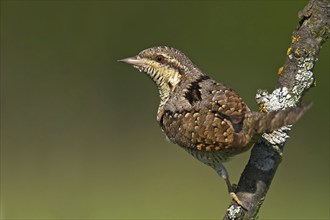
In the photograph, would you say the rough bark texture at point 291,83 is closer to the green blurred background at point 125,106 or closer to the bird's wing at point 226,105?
the bird's wing at point 226,105

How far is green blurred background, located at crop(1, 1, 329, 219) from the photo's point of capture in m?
4.50

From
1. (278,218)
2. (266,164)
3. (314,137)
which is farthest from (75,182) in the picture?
(266,164)

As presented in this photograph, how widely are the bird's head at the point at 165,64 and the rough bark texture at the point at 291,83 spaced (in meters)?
0.67

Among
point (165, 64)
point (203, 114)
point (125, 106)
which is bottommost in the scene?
point (125, 106)

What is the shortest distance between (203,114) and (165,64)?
431mm

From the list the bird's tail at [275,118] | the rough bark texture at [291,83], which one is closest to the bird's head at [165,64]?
the bird's tail at [275,118]

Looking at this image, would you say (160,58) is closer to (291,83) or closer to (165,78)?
(165,78)

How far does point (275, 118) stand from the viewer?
2.00 meters

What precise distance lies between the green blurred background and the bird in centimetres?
155

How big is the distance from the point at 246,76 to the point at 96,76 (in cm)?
109

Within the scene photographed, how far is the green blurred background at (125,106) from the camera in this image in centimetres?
450

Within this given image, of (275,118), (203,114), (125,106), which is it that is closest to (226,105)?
(203,114)

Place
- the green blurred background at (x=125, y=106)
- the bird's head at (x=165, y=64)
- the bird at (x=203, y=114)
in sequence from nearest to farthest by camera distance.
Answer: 1. the bird at (x=203, y=114)
2. the bird's head at (x=165, y=64)
3. the green blurred background at (x=125, y=106)

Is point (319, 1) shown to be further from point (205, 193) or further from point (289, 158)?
point (289, 158)
